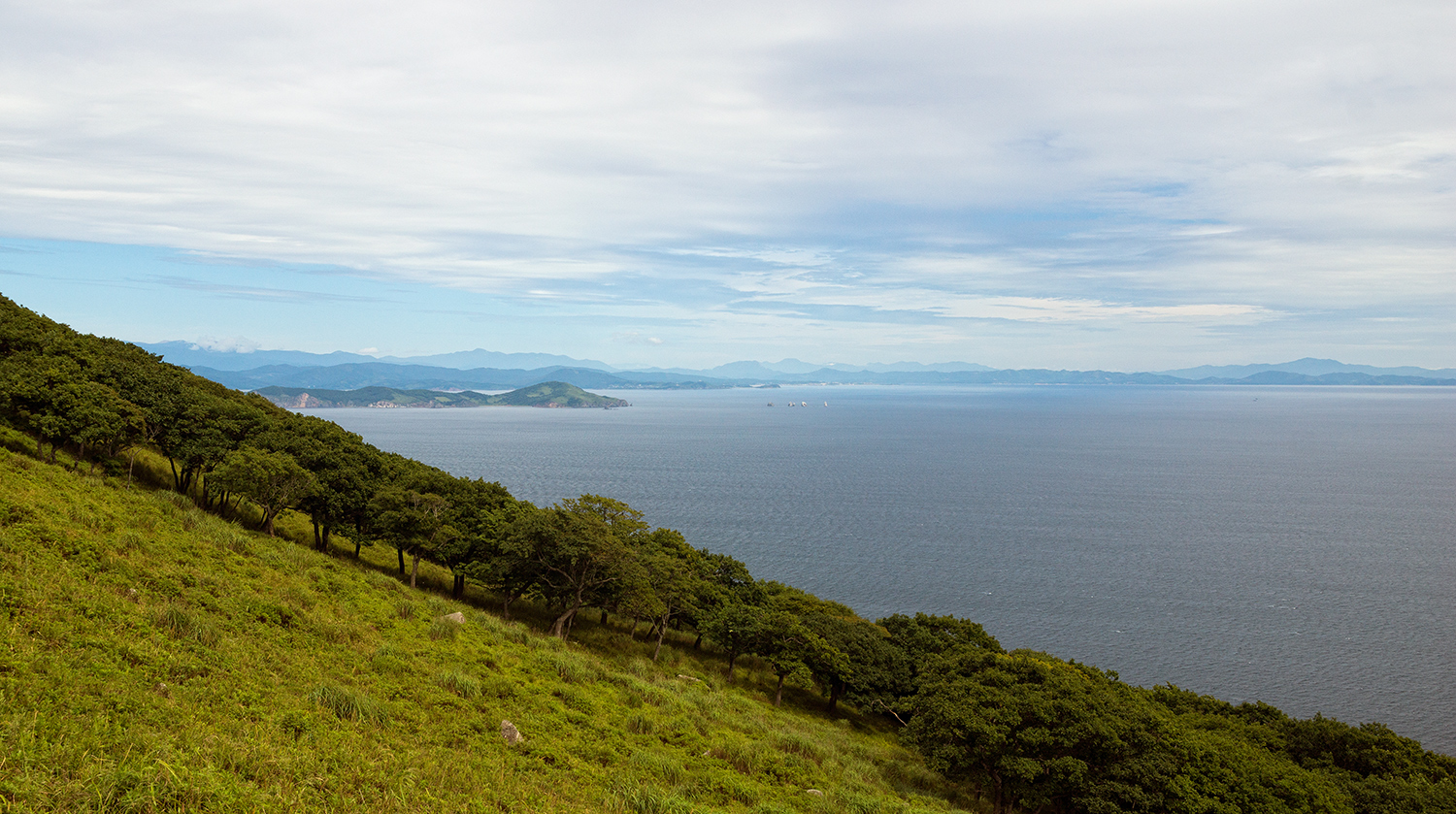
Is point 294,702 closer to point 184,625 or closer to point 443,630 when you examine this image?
point 184,625

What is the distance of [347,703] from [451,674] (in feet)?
17.5

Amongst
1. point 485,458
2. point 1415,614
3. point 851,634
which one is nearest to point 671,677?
point 851,634

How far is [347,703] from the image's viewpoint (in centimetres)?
1639

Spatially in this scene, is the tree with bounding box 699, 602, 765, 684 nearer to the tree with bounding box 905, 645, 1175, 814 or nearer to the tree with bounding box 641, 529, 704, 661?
the tree with bounding box 641, 529, 704, 661

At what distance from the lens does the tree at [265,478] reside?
3859 cm

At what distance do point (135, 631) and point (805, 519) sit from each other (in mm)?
101808

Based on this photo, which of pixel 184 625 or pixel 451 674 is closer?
pixel 184 625

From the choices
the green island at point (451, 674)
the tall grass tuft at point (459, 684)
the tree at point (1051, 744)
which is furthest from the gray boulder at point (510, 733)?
the tree at point (1051, 744)

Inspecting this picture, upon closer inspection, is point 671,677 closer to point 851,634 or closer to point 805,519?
point 851,634

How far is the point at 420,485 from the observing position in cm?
4856

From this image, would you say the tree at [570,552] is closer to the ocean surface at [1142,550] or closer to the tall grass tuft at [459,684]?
the tall grass tuft at [459,684]

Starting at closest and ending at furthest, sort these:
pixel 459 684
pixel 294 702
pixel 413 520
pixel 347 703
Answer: pixel 294 702 → pixel 347 703 → pixel 459 684 → pixel 413 520

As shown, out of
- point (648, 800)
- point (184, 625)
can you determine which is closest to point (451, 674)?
point (184, 625)

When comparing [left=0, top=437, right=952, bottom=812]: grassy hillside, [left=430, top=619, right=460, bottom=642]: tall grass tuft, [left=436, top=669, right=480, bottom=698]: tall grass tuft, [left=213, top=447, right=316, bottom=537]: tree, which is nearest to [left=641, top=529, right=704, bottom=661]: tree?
[left=0, top=437, right=952, bottom=812]: grassy hillside
